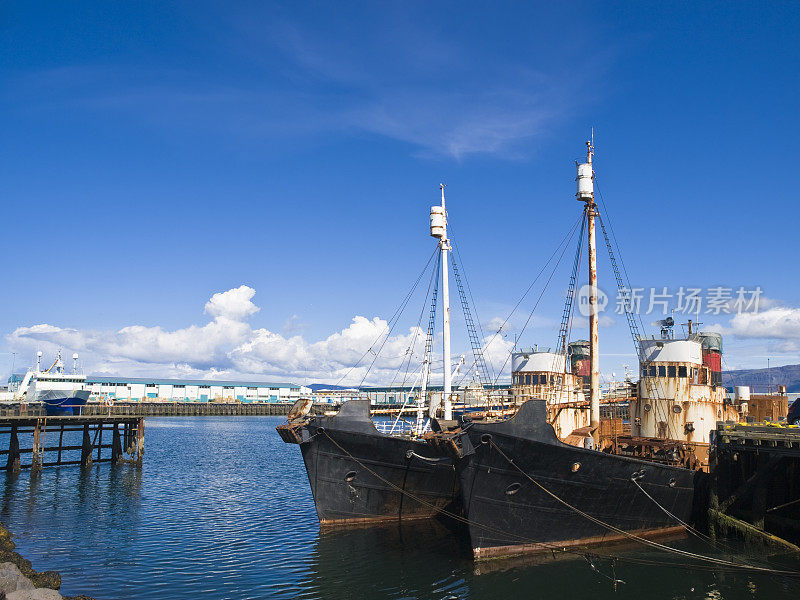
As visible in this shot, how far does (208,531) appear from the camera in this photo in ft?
88.8

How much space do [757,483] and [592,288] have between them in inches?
407

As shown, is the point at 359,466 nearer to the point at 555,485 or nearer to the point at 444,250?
the point at 555,485

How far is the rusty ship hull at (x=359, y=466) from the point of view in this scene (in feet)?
87.7

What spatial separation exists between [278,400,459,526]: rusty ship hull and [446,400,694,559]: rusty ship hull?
431 cm

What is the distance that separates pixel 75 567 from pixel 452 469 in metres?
16.0

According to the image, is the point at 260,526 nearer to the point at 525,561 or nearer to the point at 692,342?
the point at 525,561

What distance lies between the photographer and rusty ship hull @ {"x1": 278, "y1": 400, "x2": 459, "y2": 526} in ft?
87.7

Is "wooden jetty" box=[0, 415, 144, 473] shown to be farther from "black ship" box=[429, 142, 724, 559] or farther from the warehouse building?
the warehouse building

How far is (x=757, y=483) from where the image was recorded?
24016mm

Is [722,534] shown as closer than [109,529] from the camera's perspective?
Yes

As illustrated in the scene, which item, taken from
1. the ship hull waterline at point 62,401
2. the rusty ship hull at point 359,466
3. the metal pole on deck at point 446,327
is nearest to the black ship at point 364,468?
the rusty ship hull at point 359,466

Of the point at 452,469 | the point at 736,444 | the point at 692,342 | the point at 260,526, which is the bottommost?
the point at 260,526

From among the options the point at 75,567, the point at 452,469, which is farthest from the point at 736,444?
the point at 75,567

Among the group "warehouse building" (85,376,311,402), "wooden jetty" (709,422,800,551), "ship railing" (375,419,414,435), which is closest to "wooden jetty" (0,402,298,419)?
"warehouse building" (85,376,311,402)
